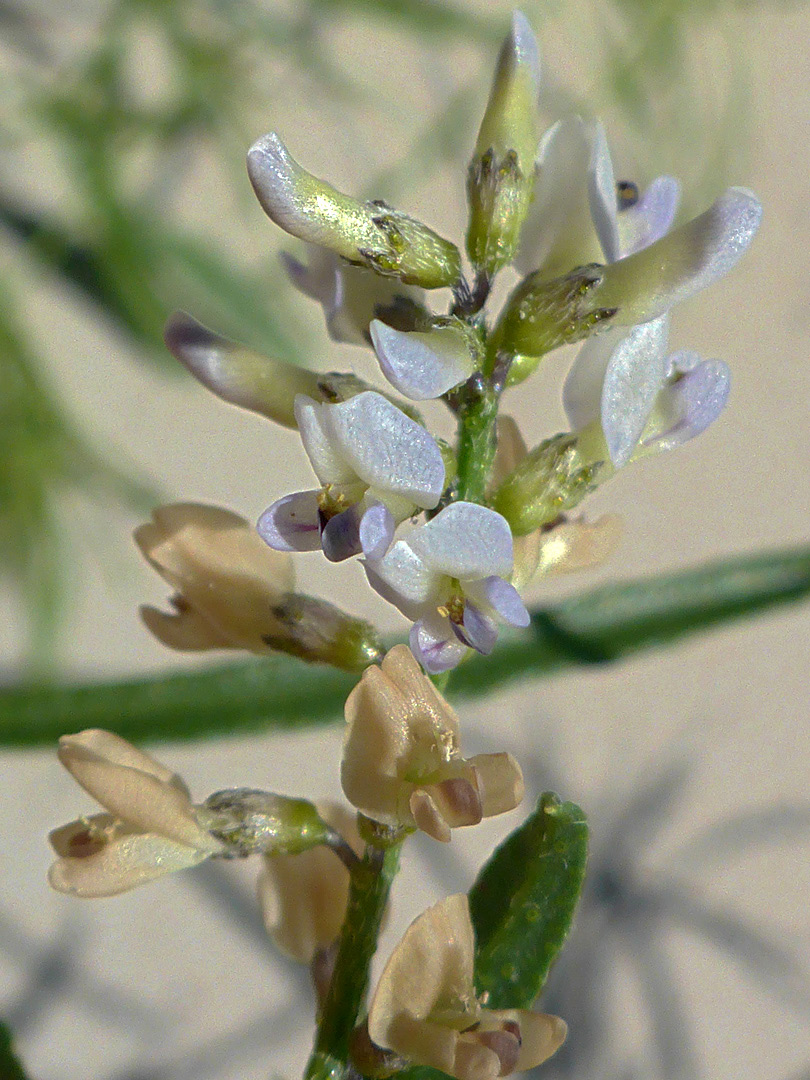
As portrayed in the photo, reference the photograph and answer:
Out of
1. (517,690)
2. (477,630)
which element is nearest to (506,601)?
(477,630)

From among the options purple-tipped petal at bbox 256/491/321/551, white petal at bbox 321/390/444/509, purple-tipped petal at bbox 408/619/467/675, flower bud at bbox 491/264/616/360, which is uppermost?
flower bud at bbox 491/264/616/360

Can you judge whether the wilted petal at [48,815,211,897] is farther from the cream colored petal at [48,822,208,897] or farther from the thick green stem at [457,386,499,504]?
the thick green stem at [457,386,499,504]

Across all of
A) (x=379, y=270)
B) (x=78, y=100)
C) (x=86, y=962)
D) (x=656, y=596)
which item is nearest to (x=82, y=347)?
(x=78, y=100)

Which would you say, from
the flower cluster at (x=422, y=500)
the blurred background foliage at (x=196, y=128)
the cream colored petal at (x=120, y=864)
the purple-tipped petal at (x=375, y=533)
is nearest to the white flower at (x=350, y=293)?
the flower cluster at (x=422, y=500)

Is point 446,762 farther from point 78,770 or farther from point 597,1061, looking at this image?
point 597,1061

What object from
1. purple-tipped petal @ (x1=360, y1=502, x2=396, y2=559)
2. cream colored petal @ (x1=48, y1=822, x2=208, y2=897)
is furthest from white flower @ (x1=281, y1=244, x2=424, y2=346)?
cream colored petal @ (x1=48, y1=822, x2=208, y2=897)

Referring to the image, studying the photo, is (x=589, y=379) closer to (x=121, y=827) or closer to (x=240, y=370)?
(x=240, y=370)
